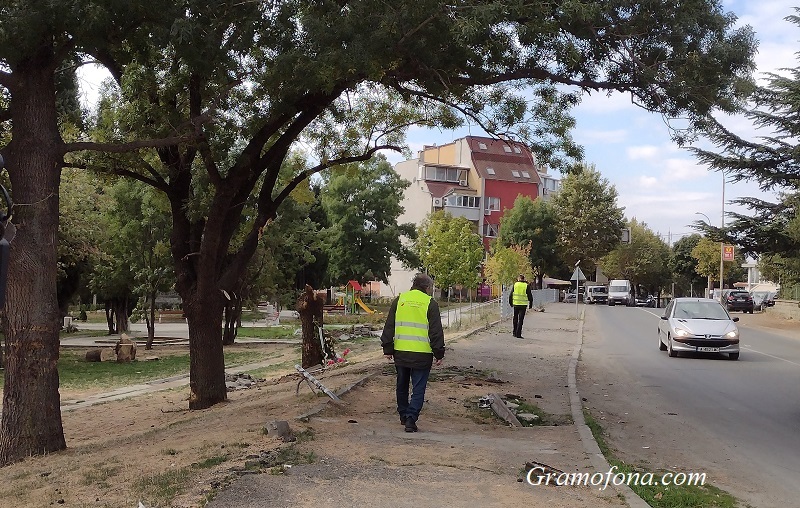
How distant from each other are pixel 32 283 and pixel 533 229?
69760 mm

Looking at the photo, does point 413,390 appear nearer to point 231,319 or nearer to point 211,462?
point 211,462

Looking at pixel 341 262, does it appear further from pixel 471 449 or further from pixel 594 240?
pixel 471 449

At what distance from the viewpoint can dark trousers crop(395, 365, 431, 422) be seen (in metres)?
8.66

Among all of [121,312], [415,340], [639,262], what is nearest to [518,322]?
[415,340]

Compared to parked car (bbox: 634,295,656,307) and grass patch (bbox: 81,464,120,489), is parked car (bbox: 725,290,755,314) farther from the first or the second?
grass patch (bbox: 81,464,120,489)

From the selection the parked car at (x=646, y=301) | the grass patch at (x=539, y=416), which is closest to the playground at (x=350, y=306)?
the parked car at (x=646, y=301)

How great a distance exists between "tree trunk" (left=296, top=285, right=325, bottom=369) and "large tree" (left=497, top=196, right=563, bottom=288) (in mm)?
57808

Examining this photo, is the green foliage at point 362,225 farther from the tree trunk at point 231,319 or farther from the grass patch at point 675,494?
the grass patch at point 675,494

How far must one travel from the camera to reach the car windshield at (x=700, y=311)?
19.5 meters

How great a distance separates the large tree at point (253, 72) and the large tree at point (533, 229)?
6234 centimetres

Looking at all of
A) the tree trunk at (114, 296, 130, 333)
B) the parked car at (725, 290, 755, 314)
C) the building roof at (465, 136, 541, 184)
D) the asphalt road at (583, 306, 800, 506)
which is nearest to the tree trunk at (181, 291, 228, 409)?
the asphalt road at (583, 306, 800, 506)

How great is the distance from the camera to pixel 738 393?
13.2m

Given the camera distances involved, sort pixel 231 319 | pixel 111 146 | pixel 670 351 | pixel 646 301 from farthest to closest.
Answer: pixel 646 301, pixel 231 319, pixel 670 351, pixel 111 146

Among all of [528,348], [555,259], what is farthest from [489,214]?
[528,348]
